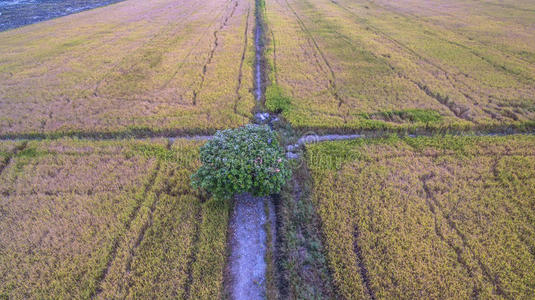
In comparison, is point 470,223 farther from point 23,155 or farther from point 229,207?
point 23,155

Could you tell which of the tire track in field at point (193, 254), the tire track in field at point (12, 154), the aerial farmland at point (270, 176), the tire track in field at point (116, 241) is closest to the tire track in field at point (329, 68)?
the aerial farmland at point (270, 176)

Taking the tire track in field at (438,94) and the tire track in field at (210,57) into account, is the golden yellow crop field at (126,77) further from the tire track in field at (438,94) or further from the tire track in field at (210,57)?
the tire track in field at (438,94)

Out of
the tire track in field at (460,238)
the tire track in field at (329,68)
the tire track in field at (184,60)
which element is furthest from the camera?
the tire track in field at (184,60)

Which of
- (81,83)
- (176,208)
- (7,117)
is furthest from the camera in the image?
(81,83)

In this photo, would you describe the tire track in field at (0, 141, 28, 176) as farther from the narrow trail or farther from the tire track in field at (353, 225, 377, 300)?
the tire track in field at (353, 225, 377, 300)

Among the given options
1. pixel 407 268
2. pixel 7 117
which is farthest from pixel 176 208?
pixel 7 117
